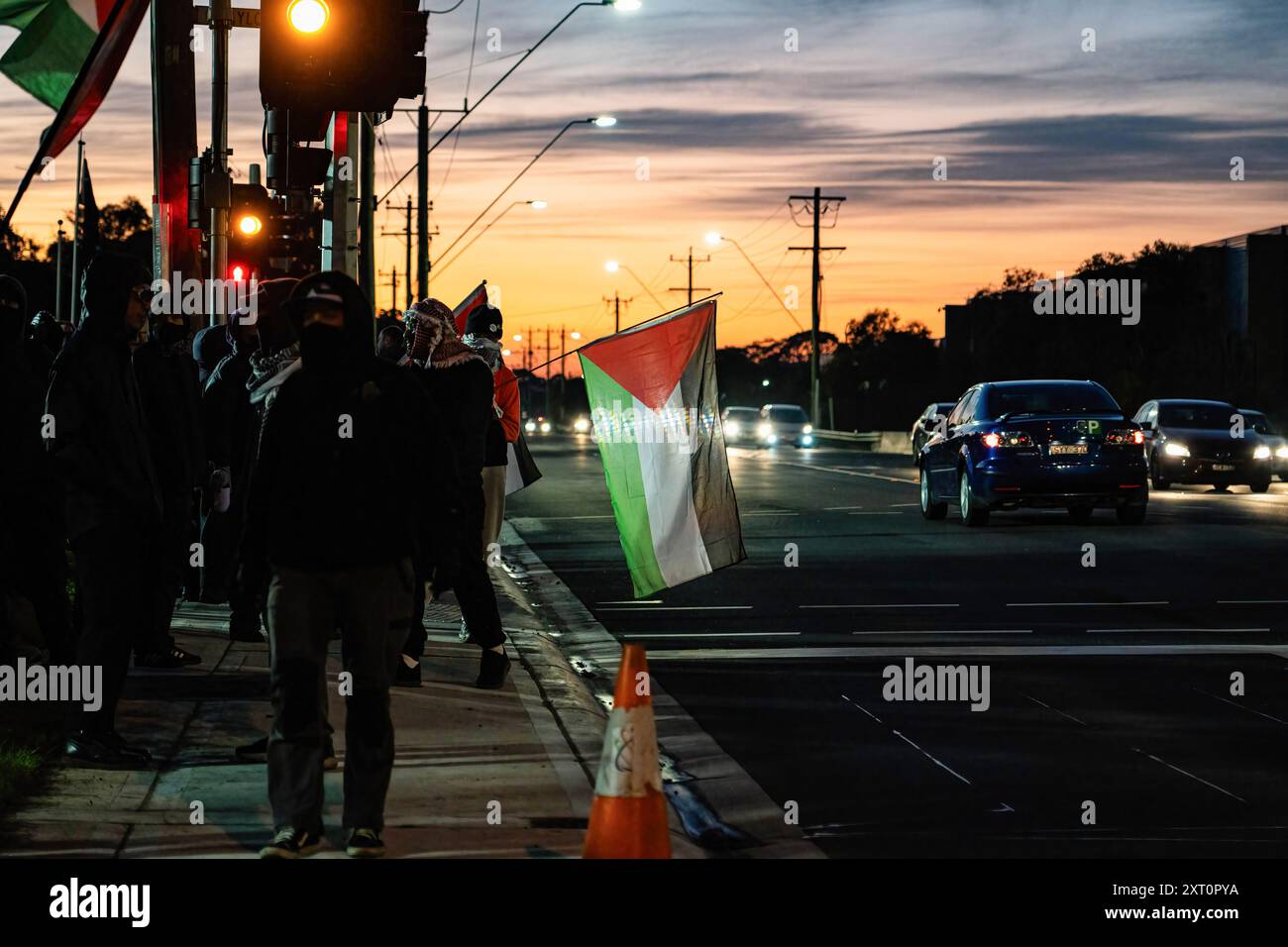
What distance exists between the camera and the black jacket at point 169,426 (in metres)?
9.59

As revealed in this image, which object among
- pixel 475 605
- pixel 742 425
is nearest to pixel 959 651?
pixel 475 605

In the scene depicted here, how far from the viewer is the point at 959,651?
12188mm

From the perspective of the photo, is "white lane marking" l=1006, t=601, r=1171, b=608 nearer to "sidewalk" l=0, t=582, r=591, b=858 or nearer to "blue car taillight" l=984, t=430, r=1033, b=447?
→ "sidewalk" l=0, t=582, r=591, b=858

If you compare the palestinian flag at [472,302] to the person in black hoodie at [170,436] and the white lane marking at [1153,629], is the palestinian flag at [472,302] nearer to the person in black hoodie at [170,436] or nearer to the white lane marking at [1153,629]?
the person in black hoodie at [170,436]

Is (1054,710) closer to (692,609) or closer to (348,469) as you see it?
(348,469)

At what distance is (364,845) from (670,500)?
191 inches

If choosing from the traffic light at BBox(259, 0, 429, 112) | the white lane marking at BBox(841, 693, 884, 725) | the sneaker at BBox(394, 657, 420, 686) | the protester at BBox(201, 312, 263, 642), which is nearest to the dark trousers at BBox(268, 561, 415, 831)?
the sneaker at BBox(394, 657, 420, 686)

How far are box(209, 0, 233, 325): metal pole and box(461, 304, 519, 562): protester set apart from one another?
18.9 feet

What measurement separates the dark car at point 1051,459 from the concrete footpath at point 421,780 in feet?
38.0

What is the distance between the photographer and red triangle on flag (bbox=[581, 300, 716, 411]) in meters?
11.0

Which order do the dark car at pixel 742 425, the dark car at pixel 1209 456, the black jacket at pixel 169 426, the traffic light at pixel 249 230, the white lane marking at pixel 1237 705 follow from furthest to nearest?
the dark car at pixel 742 425, the dark car at pixel 1209 456, the traffic light at pixel 249 230, the white lane marking at pixel 1237 705, the black jacket at pixel 169 426

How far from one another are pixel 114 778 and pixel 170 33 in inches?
412

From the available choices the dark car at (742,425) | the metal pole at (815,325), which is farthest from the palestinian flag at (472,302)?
the metal pole at (815,325)
